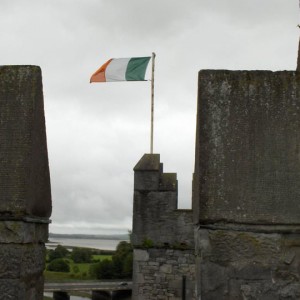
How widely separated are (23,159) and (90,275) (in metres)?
30.9

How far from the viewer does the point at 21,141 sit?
515cm

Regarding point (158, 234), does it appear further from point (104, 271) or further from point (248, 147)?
point (104, 271)

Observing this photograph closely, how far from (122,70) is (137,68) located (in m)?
0.44

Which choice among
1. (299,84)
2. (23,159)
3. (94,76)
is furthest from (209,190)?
(94,76)

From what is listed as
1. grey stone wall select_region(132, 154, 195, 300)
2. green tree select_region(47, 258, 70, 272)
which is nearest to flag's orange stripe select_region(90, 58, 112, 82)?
grey stone wall select_region(132, 154, 195, 300)

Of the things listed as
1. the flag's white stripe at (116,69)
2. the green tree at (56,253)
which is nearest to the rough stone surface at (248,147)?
the flag's white stripe at (116,69)

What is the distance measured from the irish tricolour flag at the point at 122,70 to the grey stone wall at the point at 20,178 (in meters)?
8.90

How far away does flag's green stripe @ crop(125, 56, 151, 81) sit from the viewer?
47.2 ft

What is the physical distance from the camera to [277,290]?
4.92 meters

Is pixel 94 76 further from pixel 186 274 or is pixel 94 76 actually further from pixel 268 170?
pixel 268 170

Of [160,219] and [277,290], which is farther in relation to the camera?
[160,219]

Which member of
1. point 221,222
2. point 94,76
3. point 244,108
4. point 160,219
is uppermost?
Answer: point 94,76

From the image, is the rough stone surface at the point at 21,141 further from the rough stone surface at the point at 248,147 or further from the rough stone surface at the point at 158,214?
the rough stone surface at the point at 158,214

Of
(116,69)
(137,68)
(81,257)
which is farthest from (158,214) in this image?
(81,257)
